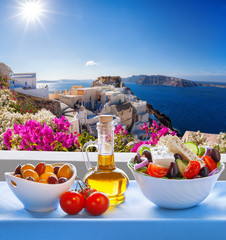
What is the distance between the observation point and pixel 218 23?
17.2 meters

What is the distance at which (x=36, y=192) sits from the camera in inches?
19.0

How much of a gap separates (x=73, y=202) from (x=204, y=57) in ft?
68.7

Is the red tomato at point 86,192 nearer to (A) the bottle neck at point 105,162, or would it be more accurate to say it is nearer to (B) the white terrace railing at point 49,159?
(A) the bottle neck at point 105,162

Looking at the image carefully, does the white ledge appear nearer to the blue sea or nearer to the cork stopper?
the cork stopper

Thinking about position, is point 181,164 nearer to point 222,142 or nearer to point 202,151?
point 202,151

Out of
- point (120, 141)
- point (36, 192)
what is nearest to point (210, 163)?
point (36, 192)

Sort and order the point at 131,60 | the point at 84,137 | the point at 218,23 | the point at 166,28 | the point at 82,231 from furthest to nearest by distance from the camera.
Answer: the point at 131,60 < the point at 166,28 < the point at 218,23 < the point at 84,137 < the point at 82,231

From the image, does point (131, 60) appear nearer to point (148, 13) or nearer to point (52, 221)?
point (148, 13)

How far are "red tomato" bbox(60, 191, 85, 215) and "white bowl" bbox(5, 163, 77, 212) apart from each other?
0.02 m

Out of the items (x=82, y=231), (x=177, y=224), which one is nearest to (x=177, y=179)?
(x=177, y=224)

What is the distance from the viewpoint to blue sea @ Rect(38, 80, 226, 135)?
9344 millimetres

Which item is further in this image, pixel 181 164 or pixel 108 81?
pixel 108 81

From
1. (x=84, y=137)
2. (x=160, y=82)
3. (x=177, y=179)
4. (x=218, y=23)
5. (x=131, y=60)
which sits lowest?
(x=84, y=137)

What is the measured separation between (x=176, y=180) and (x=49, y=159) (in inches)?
20.5
